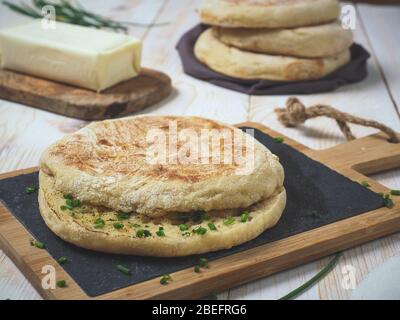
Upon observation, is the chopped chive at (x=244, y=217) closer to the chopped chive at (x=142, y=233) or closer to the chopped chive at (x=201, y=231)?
the chopped chive at (x=201, y=231)

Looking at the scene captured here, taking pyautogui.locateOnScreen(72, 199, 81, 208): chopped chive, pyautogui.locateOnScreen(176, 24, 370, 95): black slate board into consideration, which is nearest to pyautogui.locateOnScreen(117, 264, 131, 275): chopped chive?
pyautogui.locateOnScreen(72, 199, 81, 208): chopped chive

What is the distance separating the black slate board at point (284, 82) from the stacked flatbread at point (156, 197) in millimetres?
1375

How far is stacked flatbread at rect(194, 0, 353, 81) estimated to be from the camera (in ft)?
11.2

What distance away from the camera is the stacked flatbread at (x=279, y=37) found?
135 inches

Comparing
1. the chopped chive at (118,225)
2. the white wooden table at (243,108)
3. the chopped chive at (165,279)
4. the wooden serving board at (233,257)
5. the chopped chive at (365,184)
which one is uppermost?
the chopped chive at (118,225)

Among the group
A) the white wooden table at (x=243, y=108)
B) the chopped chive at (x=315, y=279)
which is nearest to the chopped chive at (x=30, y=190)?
the white wooden table at (x=243, y=108)

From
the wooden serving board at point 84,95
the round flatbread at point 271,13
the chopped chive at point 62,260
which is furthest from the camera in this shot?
the round flatbread at point 271,13

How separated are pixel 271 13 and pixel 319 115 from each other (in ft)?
2.36

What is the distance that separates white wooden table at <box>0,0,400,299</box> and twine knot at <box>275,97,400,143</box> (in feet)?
0.17

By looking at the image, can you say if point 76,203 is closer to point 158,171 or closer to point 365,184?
point 158,171

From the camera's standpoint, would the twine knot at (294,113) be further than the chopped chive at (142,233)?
Yes

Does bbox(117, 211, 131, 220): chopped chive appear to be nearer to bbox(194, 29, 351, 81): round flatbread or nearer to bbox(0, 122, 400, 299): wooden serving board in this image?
bbox(0, 122, 400, 299): wooden serving board

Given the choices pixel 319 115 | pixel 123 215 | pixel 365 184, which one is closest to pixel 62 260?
pixel 123 215

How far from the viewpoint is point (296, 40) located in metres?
3.43
